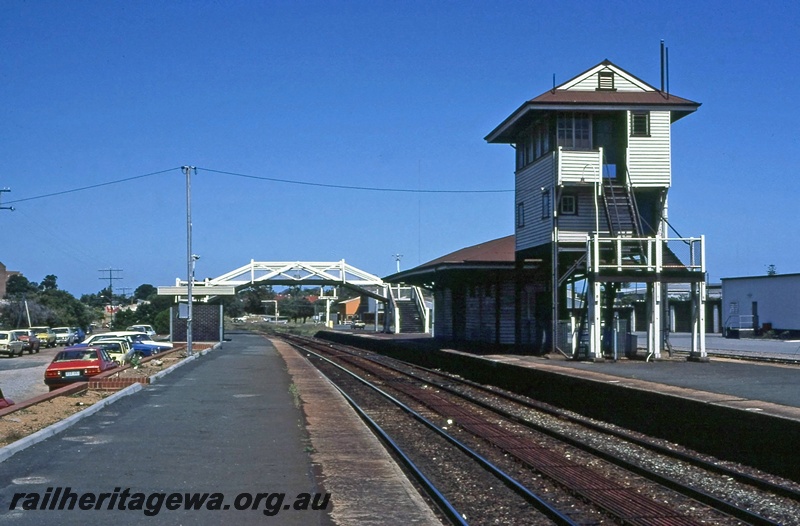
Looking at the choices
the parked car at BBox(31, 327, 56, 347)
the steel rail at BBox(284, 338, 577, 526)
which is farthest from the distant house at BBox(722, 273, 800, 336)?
the parked car at BBox(31, 327, 56, 347)

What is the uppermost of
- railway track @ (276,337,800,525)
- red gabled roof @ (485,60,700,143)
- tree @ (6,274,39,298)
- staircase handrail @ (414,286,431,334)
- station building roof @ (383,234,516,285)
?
red gabled roof @ (485,60,700,143)

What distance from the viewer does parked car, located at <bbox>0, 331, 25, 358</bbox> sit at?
47.2 meters

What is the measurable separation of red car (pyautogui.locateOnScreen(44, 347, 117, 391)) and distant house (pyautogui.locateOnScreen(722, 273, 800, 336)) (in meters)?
38.7

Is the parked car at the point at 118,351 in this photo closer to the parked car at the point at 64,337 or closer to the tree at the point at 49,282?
the parked car at the point at 64,337

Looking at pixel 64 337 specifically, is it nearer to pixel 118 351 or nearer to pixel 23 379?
pixel 23 379

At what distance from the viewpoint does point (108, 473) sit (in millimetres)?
10180

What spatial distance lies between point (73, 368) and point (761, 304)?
4525 centimetres

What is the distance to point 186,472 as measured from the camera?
10422 mm

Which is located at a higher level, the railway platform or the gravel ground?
the railway platform

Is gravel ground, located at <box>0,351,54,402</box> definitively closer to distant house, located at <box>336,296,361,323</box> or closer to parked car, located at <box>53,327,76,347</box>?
parked car, located at <box>53,327,76,347</box>

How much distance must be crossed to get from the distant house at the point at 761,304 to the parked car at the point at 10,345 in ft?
126

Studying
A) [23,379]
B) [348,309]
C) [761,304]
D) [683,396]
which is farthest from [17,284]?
[683,396]

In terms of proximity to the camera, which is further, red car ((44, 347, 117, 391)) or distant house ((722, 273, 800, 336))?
distant house ((722, 273, 800, 336))

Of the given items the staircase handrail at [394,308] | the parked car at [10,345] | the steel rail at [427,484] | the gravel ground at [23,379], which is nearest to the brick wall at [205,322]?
the parked car at [10,345]
